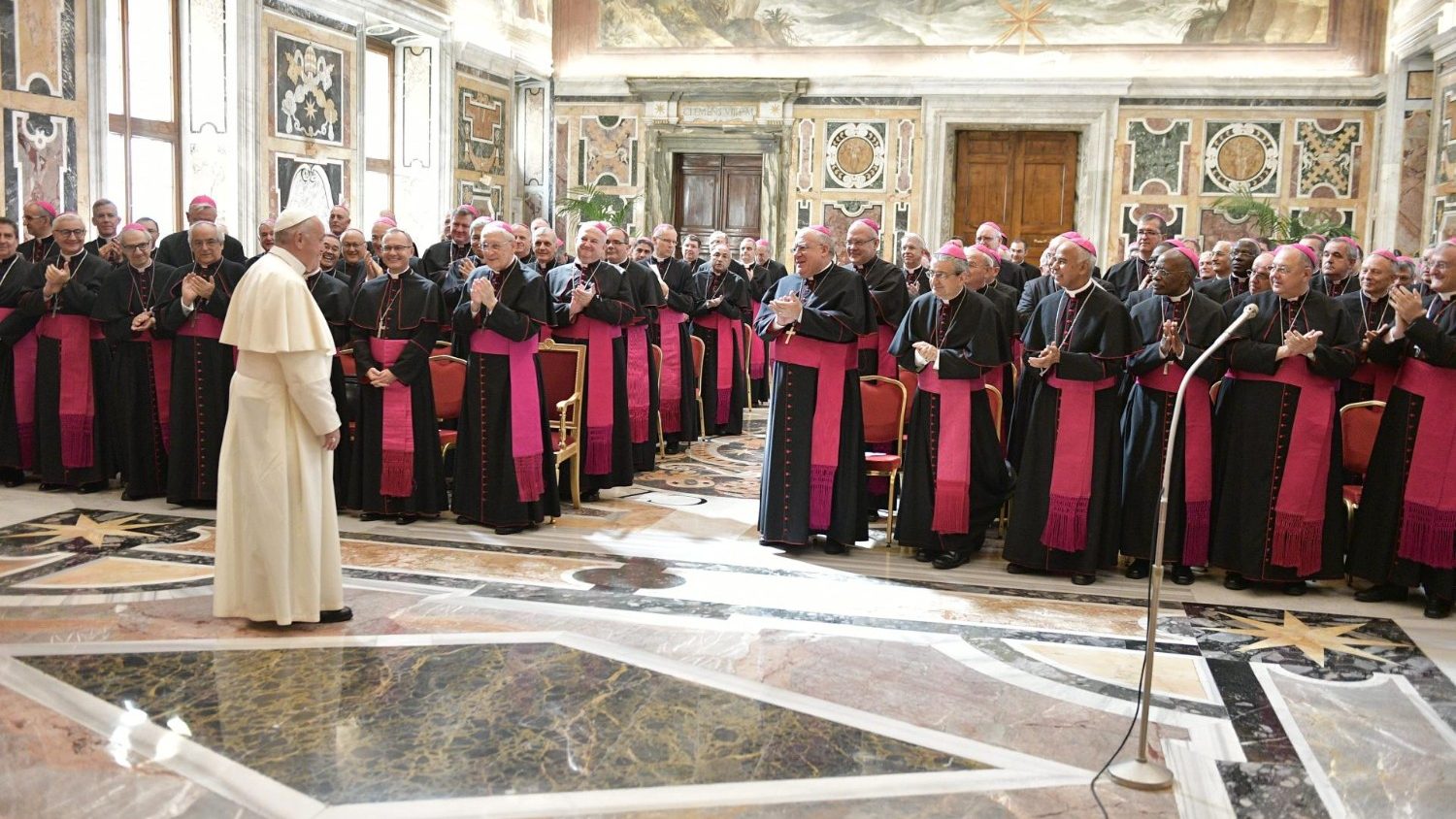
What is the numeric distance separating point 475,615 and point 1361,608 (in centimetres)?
428

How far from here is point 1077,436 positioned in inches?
254

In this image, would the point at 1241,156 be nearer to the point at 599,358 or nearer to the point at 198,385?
the point at 599,358

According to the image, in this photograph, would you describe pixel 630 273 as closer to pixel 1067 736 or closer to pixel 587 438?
pixel 587 438

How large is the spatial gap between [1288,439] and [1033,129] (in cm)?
1090

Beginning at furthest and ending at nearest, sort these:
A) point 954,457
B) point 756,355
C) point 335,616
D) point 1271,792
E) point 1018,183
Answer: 1. point 1018,183
2. point 756,355
3. point 954,457
4. point 335,616
5. point 1271,792

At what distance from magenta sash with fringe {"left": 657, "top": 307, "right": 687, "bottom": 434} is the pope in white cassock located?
5.22 m

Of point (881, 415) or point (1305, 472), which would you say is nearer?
point (1305, 472)

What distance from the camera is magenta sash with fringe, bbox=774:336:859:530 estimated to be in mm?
6957

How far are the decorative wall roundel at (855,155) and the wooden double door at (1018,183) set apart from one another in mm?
1087

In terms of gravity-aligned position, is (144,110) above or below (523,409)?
above

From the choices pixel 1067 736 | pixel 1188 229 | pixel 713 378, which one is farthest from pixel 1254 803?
pixel 1188 229

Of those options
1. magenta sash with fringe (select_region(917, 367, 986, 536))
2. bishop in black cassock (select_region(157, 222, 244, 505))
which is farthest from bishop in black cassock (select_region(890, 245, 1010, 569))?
bishop in black cassock (select_region(157, 222, 244, 505))

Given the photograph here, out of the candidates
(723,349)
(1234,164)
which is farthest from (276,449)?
(1234,164)

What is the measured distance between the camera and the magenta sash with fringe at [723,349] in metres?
11.5
